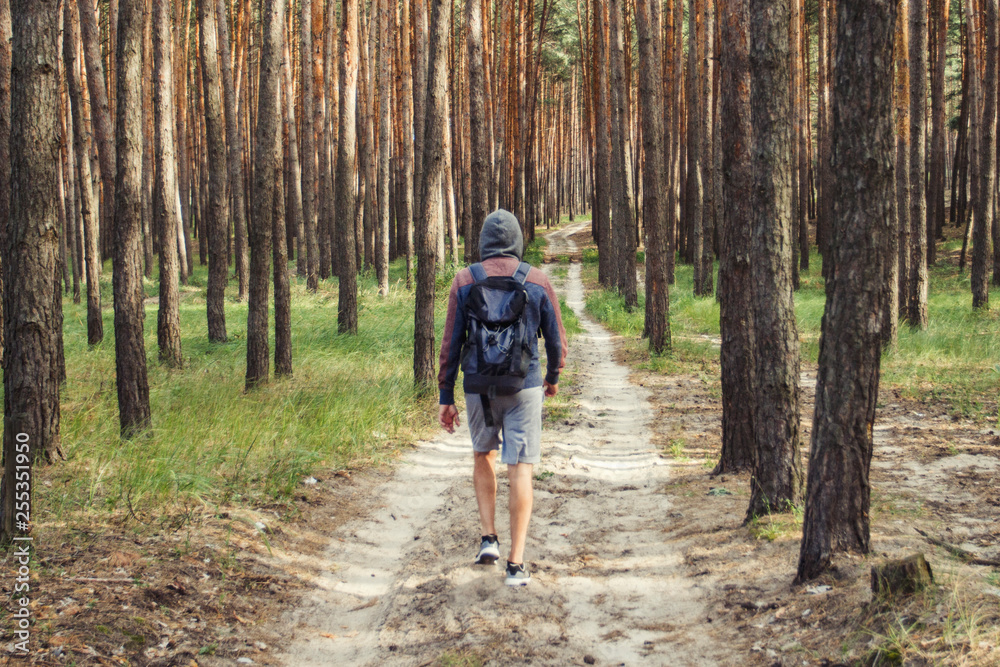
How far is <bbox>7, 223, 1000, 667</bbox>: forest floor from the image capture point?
3.22m

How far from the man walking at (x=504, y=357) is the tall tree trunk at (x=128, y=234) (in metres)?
3.83

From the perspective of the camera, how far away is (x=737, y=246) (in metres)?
5.61

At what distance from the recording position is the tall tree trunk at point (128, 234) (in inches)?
259

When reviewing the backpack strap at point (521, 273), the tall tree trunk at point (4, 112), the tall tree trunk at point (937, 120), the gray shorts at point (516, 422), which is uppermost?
the tall tree trunk at point (937, 120)

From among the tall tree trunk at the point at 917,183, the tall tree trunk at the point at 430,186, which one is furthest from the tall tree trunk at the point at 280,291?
the tall tree trunk at the point at 917,183

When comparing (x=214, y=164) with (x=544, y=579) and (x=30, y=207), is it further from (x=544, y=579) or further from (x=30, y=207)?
(x=544, y=579)

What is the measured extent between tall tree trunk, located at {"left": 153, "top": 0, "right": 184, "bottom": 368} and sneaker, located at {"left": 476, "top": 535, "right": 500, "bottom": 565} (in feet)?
25.3

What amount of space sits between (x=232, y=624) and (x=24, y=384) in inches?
77.3

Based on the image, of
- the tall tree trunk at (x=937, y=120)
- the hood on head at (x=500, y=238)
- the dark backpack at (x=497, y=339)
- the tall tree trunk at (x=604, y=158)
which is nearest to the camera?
the dark backpack at (x=497, y=339)

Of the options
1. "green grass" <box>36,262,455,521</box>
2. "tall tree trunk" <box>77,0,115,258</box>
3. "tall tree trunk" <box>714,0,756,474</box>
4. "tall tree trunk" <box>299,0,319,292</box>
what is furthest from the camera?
"tall tree trunk" <box>299,0,319,292</box>

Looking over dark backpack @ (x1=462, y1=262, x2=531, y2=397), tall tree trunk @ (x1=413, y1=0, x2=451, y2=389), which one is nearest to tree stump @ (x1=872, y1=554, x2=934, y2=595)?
dark backpack @ (x1=462, y1=262, x2=531, y2=397)

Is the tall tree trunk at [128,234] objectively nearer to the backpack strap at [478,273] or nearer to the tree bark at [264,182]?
the tree bark at [264,182]

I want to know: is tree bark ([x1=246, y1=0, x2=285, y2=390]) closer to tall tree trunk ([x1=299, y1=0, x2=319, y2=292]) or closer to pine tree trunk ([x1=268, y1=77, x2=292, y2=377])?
pine tree trunk ([x1=268, y1=77, x2=292, y2=377])

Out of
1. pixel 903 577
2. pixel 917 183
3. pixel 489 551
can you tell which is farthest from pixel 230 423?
pixel 917 183
